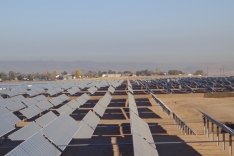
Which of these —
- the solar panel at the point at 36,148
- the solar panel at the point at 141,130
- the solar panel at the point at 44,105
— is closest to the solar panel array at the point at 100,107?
the solar panel at the point at 44,105

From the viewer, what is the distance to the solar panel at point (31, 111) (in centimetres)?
2025

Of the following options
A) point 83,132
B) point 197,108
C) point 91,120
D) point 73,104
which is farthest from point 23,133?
point 197,108

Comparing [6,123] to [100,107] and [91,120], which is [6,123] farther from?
[100,107]

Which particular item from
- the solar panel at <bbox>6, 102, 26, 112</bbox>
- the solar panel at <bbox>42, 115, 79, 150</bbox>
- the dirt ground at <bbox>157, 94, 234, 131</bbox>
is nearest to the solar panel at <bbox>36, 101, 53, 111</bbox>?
the solar panel at <bbox>6, 102, 26, 112</bbox>

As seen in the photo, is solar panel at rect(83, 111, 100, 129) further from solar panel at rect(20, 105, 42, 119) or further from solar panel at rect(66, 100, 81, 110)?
solar panel at rect(66, 100, 81, 110)

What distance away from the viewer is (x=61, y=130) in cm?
1302

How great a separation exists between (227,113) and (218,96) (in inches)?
665

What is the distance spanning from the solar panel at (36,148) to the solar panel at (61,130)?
545 mm

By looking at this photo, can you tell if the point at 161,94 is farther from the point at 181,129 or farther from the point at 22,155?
the point at 22,155

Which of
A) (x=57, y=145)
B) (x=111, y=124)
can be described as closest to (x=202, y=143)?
(x=57, y=145)

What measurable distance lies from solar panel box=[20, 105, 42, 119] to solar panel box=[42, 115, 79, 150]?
5640 mm

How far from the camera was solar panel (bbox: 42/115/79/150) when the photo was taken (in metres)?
11.7

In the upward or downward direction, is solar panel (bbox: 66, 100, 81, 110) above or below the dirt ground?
above

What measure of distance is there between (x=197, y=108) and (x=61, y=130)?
24.0 meters
